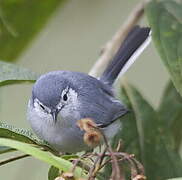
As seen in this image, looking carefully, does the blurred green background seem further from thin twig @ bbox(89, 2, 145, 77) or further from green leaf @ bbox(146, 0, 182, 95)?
green leaf @ bbox(146, 0, 182, 95)

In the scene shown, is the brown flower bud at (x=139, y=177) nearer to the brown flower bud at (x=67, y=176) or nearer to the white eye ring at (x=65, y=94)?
the brown flower bud at (x=67, y=176)

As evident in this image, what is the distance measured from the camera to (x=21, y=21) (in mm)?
3867

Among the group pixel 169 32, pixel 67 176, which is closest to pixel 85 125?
pixel 67 176

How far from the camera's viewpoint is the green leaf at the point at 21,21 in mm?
3777

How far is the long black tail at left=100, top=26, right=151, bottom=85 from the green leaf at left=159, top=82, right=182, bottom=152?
445 mm

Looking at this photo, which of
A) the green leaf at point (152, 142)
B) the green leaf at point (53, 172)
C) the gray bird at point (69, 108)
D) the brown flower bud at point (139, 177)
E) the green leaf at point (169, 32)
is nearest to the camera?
the brown flower bud at point (139, 177)

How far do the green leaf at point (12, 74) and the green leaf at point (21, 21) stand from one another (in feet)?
3.03

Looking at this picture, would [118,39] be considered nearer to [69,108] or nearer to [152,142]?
[69,108]

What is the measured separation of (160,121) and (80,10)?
1631 mm

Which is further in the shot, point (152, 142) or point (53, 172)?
point (152, 142)

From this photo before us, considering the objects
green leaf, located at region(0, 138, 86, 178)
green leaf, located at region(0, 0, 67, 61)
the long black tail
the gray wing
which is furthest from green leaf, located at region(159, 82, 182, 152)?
green leaf, located at region(0, 138, 86, 178)

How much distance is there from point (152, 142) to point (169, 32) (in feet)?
2.69

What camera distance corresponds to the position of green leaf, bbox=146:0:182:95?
265 cm

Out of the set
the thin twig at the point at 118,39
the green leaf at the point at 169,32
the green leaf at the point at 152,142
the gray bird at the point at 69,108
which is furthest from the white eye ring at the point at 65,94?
the green leaf at the point at 169,32
